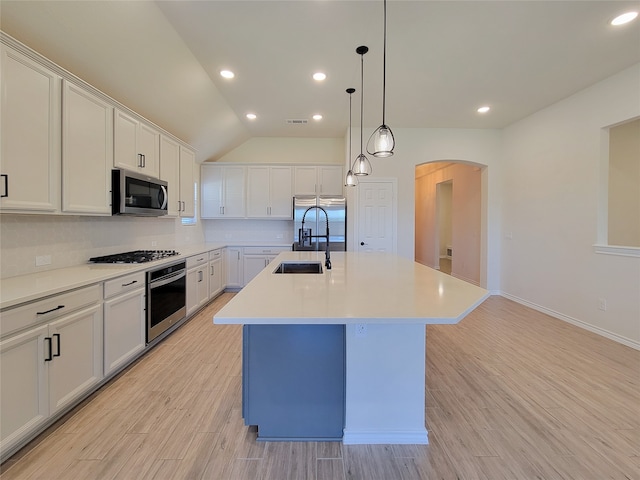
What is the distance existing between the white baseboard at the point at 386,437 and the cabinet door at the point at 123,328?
187 centimetres

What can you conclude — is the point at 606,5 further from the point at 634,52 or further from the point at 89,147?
the point at 89,147

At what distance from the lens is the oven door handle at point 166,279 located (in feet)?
8.82

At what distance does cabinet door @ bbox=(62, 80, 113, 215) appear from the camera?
205cm

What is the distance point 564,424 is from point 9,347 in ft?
10.6

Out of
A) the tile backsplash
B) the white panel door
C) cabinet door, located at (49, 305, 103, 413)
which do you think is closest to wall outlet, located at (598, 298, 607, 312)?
the white panel door

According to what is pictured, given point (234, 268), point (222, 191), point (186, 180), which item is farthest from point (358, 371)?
point (222, 191)

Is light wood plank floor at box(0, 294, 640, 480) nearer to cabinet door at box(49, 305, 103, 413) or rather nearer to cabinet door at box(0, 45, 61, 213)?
cabinet door at box(49, 305, 103, 413)

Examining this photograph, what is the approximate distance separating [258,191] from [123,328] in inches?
136

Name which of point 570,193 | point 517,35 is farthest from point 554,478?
point 570,193

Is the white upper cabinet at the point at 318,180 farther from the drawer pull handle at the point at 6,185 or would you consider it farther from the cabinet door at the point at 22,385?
the cabinet door at the point at 22,385

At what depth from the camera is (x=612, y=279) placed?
10.2 feet

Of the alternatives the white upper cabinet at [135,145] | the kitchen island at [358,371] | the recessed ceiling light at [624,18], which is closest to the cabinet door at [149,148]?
the white upper cabinet at [135,145]

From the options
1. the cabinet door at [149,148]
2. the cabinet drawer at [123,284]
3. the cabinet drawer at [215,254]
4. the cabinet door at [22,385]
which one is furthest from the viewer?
the cabinet drawer at [215,254]

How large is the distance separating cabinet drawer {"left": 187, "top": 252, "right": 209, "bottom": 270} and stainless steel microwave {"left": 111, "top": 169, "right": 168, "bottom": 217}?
0.68 meters
